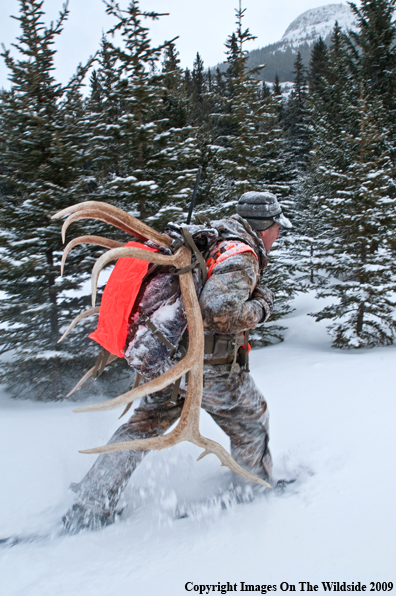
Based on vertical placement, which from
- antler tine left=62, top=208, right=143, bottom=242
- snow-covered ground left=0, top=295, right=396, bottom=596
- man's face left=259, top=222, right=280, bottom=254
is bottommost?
snow-covered ground left=0, top=295, right=396, bottom=596

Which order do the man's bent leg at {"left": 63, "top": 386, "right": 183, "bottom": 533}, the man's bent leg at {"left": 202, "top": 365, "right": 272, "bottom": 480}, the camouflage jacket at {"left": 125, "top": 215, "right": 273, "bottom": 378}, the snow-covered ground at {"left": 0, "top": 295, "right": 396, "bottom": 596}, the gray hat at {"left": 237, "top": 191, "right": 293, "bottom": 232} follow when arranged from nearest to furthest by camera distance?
1. the snow-covered ground at {"left": 0, "top": 295, "right": 396, "bottom": 596}
2. the camouflage jacket at {"left": 125, "top": 215, "right": 273, "bottom": 378}
3. the man's bent leg at {"left": 63, "top": 386, "right": 183, "bottom": 533}
4. the man's bent leg at {"left": 202, "top": 365, "right": 272, "bottom": 480}
5. the gray hat at {"left": 237, "top": 191, "right": 293, "bottom": 232}

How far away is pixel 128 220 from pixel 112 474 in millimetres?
1720

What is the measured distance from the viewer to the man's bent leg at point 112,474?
101 inches

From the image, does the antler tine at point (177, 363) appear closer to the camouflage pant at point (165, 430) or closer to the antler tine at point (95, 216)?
the antler tine at point (95, 216)

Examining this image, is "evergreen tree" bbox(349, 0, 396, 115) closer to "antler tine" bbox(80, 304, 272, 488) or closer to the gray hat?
the gray hat

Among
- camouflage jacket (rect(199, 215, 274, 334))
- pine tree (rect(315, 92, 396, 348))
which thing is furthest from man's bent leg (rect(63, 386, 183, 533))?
pine tree (rect(315, 92, 396, 348))

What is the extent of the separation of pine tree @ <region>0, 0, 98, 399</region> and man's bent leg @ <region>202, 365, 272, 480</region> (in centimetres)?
444

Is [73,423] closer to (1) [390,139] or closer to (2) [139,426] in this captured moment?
(2) [139,426]

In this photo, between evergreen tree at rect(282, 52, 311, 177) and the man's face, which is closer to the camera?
the man's face

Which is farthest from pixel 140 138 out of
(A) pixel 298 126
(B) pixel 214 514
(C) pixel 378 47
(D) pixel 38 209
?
(A) pixel 298 126

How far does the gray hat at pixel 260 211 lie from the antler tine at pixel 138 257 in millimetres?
695

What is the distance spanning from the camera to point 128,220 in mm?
2434

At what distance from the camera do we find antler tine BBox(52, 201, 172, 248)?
7.44 feet

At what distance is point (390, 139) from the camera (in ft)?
58.9
